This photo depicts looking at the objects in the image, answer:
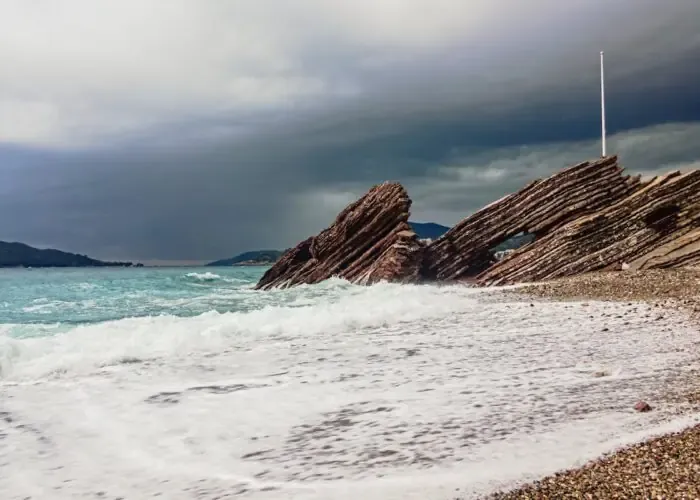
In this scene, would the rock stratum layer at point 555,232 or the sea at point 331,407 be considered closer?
the sea at point 331,407

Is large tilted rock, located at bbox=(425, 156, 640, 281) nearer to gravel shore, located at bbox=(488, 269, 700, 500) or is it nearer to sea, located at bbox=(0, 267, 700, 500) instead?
sea, located at bbox=(0, 267, 700, 500)

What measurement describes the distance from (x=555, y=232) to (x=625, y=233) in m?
3.08

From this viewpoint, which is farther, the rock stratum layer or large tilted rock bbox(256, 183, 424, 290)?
large tilted rock bbox(256, 183, 424, 290)

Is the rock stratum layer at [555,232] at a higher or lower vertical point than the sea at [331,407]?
higher

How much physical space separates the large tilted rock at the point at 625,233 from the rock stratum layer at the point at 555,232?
0.04m

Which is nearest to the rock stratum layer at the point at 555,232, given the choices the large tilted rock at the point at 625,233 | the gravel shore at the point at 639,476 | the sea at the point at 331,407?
the large tilted rock at the point at 625,233

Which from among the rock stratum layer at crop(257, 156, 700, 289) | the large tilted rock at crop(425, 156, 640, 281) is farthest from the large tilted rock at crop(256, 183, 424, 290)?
the large tilted rock at crop(425, 156, 640, 281)

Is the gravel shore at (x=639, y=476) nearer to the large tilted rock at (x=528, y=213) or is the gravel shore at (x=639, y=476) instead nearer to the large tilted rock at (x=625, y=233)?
the large tilted rock at (x=625, y=233)

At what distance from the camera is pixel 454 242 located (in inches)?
1205

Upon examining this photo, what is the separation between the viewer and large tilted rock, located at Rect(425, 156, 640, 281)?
27.4m

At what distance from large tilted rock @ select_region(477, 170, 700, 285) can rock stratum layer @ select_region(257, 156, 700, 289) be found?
42 mm

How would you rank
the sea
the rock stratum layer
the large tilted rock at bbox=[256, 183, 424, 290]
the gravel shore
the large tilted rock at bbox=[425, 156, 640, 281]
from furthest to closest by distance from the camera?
the large tilted rock at bbox=[256, 183, 424, 290] < the large tilted rock at bbox=[425, 156, 640, 281] < the rock stratum layer < the sea < the gravel shore

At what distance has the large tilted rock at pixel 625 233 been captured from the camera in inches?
985

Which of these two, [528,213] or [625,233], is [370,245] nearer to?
[528,213]
